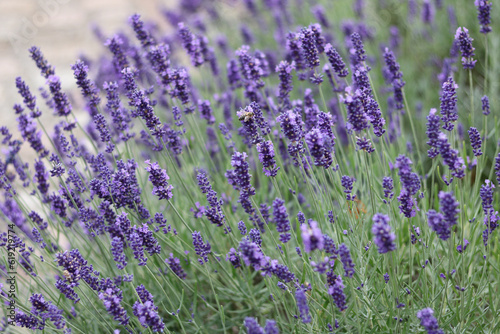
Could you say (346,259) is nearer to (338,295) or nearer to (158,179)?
(338,295)

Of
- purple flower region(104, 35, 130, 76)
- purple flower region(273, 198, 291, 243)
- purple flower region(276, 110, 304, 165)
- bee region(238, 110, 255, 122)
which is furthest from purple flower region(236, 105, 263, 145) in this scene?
purple flower region(104, 35, 130, 76)

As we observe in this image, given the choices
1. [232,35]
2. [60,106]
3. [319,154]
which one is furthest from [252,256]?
[232,35]

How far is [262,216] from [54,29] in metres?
7.01

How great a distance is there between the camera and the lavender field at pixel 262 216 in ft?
6.42

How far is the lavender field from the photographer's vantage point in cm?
196

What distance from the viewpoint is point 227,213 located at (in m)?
2.92

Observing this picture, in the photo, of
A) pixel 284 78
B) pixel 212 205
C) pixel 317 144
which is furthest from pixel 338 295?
pixel 284 78

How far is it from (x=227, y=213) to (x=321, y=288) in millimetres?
811

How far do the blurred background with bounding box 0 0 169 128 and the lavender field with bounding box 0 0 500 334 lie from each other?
3.19 metres

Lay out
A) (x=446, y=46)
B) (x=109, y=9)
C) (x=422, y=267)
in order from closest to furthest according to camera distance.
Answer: (x=422, y=267)
(x=446, y=46)
(x=109, y=9)

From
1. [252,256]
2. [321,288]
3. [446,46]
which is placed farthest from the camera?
[446,46]

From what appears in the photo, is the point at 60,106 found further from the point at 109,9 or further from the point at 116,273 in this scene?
the point at 109,9

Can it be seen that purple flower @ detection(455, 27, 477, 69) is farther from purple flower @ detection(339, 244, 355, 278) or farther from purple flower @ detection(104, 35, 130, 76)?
purple flower @ detection(104, 35, 130, 76)

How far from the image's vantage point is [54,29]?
313 inches
